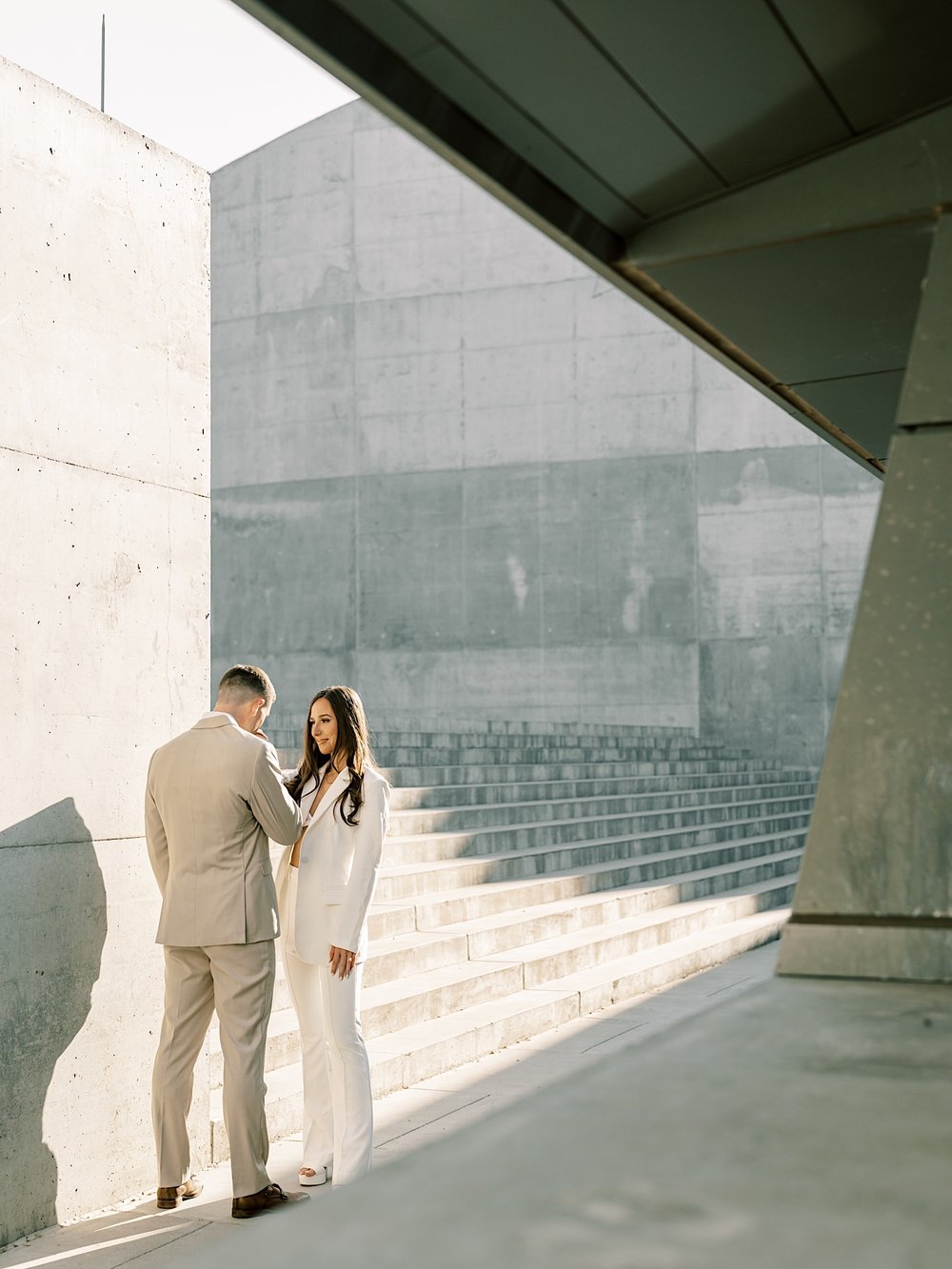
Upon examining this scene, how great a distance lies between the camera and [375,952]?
715 centimetres

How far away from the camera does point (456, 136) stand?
282 centimetres

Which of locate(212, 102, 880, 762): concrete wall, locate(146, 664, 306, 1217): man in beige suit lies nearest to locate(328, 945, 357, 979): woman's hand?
locate(146, 664, 306, 1217): man in beige suit

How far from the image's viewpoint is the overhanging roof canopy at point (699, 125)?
255cm

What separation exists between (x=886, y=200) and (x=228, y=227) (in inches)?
865

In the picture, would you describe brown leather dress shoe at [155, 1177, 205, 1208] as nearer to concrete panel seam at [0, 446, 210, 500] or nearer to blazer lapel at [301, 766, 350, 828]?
blazer lapel at [301, 766, 350, 828]

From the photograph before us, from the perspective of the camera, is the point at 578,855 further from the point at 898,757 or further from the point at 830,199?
the point at 898,757

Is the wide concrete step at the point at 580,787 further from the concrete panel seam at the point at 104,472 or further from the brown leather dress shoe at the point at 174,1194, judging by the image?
the brown leather dress shoe at the point at 174,1194

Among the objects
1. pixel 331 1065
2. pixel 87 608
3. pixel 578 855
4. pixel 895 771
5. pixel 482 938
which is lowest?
pixel 482 938

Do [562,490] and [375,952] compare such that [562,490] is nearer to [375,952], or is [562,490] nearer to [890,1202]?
[375,952]

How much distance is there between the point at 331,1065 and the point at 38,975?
3.44 ft

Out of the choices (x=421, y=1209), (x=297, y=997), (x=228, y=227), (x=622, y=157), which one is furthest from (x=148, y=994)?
(x=228, y=227)

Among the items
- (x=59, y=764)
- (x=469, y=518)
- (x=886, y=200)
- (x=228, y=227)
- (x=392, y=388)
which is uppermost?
(x=228, y=227)

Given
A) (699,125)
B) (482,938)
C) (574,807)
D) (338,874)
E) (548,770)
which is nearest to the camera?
(699,125)

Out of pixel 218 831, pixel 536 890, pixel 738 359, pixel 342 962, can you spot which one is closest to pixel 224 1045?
pixel 342 962
